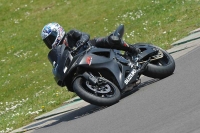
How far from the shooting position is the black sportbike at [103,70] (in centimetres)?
888

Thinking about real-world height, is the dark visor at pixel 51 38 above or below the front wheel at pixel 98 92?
above

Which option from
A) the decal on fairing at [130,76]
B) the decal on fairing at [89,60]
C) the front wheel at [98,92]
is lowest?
the decal on fairing at [130,76]

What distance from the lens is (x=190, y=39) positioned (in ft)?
45.0

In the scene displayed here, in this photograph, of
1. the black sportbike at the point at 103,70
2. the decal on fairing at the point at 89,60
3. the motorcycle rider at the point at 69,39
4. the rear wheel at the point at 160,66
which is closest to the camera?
the black sportbike at the point at 103,70

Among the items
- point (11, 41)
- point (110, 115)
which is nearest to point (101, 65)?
A: point (110, 115)

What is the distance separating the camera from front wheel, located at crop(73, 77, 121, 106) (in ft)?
28.4

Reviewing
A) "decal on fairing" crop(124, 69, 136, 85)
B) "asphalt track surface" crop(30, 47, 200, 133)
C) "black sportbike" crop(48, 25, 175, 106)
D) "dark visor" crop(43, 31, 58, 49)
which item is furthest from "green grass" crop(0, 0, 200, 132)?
"decal on fairing" crop(124, 69, 136, 85)

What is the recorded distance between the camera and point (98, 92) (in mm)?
8844

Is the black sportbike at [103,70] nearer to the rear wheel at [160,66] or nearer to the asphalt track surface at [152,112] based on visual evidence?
the rear wheel at [160,66]

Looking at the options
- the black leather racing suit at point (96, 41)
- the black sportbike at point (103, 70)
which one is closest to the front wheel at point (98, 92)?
the black sportbike at point (103, 70)

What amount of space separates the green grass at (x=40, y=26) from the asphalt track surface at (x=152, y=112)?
2.70 m

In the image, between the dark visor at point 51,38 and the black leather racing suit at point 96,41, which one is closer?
the black leather racing suit at point 96,41

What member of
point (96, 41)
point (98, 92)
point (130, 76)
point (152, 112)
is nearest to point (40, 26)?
point (96, 41)

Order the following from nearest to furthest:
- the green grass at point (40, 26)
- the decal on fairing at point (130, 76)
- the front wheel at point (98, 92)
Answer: the front wheel at point (98, 92)
the decal on fairing at point (130, 76)
the green grass at point (40, 26)
